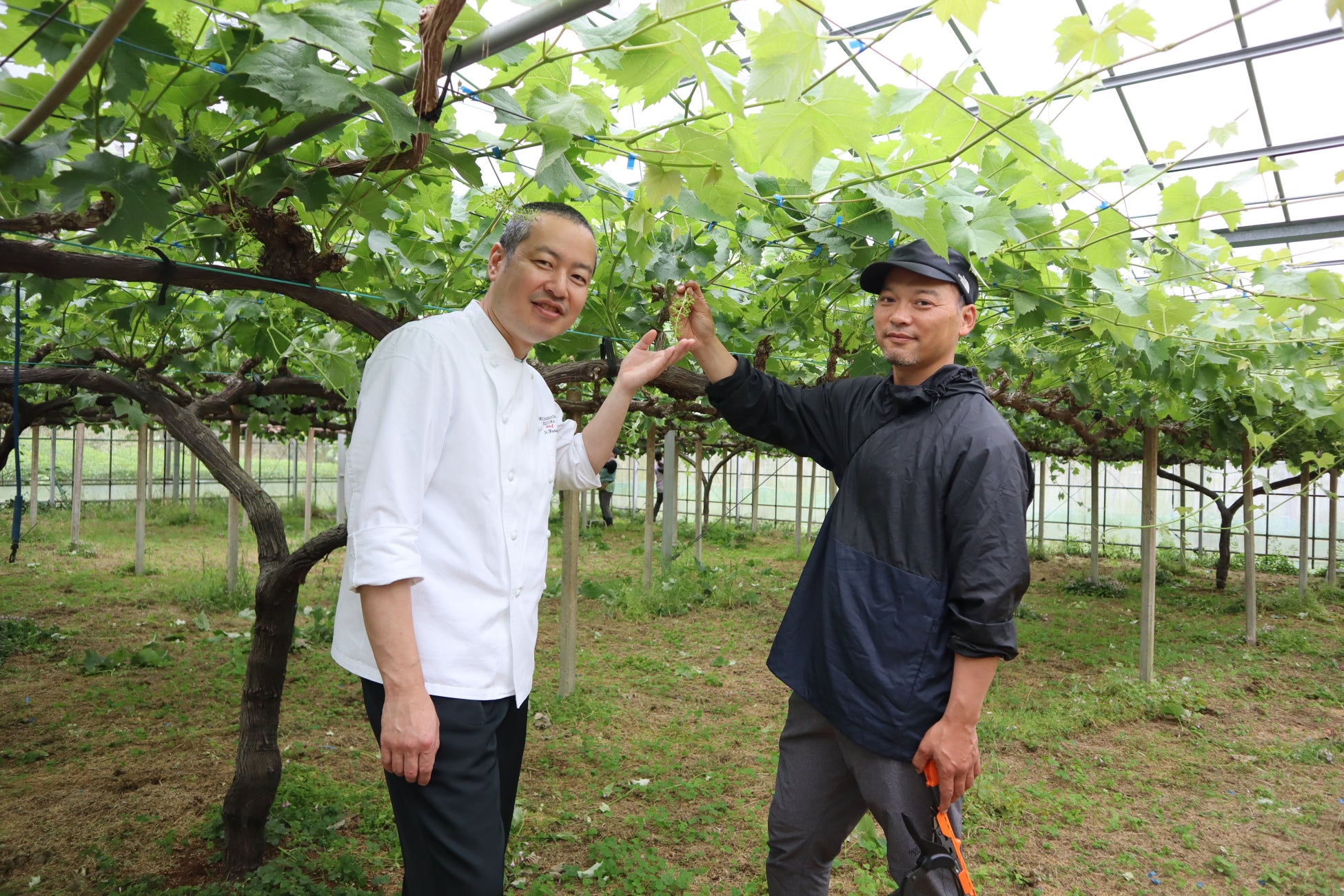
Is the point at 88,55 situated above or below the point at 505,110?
below

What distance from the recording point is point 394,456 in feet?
4.91

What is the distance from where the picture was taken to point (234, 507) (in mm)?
7332

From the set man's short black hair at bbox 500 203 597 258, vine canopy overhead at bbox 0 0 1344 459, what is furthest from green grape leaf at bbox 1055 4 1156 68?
man's short black hair at bbox 500 203 597 258

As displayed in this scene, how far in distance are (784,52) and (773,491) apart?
2023 cm

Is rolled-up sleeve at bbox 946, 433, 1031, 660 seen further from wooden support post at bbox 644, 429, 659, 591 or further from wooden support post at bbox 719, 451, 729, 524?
wooden support post at bbox 719, 451, 729, 524

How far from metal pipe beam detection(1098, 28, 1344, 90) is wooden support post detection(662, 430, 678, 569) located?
5.45 meters

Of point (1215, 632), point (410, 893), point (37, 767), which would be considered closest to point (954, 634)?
point (410, 893)

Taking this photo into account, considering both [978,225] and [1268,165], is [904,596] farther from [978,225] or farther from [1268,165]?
[1268,165]

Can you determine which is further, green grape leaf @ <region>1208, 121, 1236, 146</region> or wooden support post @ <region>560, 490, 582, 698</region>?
wooden support post @ <region>560, 490, 582, 698</region>

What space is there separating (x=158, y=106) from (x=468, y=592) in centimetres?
119

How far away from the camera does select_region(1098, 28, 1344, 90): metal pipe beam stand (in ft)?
20.3

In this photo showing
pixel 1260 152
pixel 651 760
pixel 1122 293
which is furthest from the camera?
pixel 1260 152

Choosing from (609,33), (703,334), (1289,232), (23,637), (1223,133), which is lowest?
(23,637)

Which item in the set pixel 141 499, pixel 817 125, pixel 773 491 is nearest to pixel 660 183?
pixel 817 125
